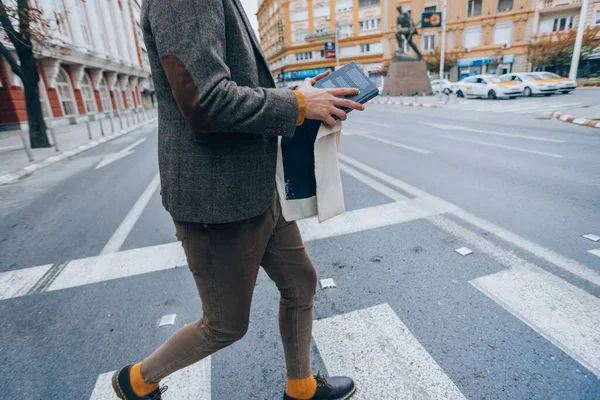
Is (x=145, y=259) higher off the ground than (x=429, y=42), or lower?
lower

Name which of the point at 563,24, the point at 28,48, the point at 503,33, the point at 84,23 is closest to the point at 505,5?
the point at 503,33

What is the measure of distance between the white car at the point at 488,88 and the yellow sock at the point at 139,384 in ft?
82.0

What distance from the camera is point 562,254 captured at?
→ 3.04m

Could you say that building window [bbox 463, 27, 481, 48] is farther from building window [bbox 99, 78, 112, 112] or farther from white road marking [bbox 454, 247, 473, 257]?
white road marking [bbox 454, 247, 473, 257]

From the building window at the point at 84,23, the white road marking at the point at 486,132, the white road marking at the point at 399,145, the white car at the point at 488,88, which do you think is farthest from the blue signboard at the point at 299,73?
the white road marking at the point at 399,145

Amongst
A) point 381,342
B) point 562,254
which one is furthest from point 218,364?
point 562,254

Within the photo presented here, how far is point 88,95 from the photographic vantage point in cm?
2797

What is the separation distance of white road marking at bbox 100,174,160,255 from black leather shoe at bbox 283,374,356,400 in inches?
113

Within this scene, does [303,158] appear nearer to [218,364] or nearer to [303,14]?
[218,364]

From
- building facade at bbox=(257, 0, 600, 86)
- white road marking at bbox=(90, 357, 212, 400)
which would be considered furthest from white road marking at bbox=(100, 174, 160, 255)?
building facade at bbox=(257, 0, 600, 86)

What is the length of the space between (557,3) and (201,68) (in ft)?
169

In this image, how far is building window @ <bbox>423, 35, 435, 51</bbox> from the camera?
49.1 meters

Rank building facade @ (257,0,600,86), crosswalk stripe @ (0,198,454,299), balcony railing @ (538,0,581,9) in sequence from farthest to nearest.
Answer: building facade @ (257,0,600,86) → balcony railing @ (538,0,581,9) → crosswalk stripe @ (0,198,454,299)

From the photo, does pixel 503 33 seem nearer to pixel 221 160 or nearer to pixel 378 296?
pixel 378 296
